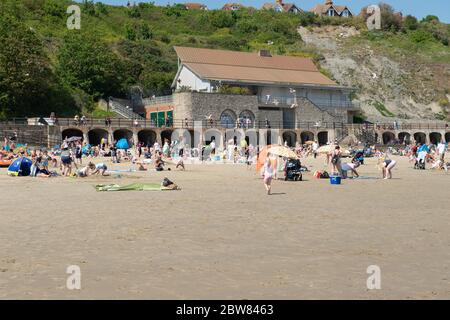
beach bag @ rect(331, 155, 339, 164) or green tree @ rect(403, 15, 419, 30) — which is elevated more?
green tree @ rect(403, 15, 419, 30)

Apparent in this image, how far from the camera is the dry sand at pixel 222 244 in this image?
7.00 meters

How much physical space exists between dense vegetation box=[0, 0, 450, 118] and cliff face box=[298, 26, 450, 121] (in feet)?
15.8

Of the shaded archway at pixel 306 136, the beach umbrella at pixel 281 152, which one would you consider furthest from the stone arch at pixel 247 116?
the beach umbrella at pixel 281 152

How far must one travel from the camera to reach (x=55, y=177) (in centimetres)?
2361

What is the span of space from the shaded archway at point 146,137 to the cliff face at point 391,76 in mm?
29562

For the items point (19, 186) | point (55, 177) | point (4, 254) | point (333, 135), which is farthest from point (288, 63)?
point (4, 254)

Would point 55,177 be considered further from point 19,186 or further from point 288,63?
point 288,63

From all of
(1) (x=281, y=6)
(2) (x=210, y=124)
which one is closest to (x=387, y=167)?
(2) (x=210, y=124)

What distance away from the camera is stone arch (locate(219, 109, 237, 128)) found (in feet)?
178

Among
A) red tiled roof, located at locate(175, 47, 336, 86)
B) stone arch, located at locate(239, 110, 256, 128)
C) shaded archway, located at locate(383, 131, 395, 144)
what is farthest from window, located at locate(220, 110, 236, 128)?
shaded archway, located at locate(383, 131, 395, 144)

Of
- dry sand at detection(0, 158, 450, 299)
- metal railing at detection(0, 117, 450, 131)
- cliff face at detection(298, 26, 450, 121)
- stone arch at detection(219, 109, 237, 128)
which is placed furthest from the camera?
cliff face at detection(298, 26, 450, 121)

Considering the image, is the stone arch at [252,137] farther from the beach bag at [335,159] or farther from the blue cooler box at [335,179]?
the blue cooler box at [335,179]

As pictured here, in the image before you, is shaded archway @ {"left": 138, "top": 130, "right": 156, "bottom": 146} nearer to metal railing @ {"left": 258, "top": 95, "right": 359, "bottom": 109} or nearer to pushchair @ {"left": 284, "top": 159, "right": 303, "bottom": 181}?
metal railing @ {"left": 258, "top": 95, "right": 359, "bottom": 109}

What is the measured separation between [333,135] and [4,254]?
50.9 m
